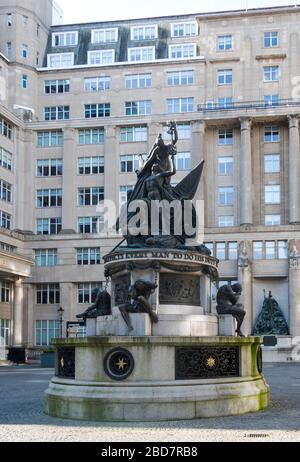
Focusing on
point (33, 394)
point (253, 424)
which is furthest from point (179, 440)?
point (33, 394)

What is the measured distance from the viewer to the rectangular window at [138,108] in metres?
83.0

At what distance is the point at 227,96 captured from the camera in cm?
8256

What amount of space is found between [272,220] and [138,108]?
1958 centimetres

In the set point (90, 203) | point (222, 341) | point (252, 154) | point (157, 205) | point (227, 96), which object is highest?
point (227, 96)

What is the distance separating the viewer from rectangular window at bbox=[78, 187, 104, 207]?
8194cm

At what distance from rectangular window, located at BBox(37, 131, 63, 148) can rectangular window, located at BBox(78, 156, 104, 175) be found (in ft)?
10.8

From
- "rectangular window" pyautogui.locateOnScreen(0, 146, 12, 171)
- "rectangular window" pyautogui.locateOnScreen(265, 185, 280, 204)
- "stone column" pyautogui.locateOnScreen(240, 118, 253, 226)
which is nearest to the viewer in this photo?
"stone column" pyautogui.locateOnScreen(240, 118, 253, 226)

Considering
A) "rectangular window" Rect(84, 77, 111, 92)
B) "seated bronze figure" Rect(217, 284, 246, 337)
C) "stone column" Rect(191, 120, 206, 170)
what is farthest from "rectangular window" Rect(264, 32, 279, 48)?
"seated bronze figure" Rect(217, 284, 246, 337)

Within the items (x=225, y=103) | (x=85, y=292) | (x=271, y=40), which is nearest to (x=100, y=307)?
(x=85, y=292)

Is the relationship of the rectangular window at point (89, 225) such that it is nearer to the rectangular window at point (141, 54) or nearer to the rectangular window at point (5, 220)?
the rectangular window at point (5, 220)

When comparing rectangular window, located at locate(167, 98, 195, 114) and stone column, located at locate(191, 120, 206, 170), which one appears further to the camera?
rectangular window, located at locate(167, 98, 195, 114)

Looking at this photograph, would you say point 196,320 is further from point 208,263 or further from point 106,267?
point 106,267

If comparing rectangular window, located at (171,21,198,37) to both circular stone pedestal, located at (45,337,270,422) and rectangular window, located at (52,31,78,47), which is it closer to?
rectangular window, located at (52,31,78,47)

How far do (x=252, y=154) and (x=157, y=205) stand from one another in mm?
60671
